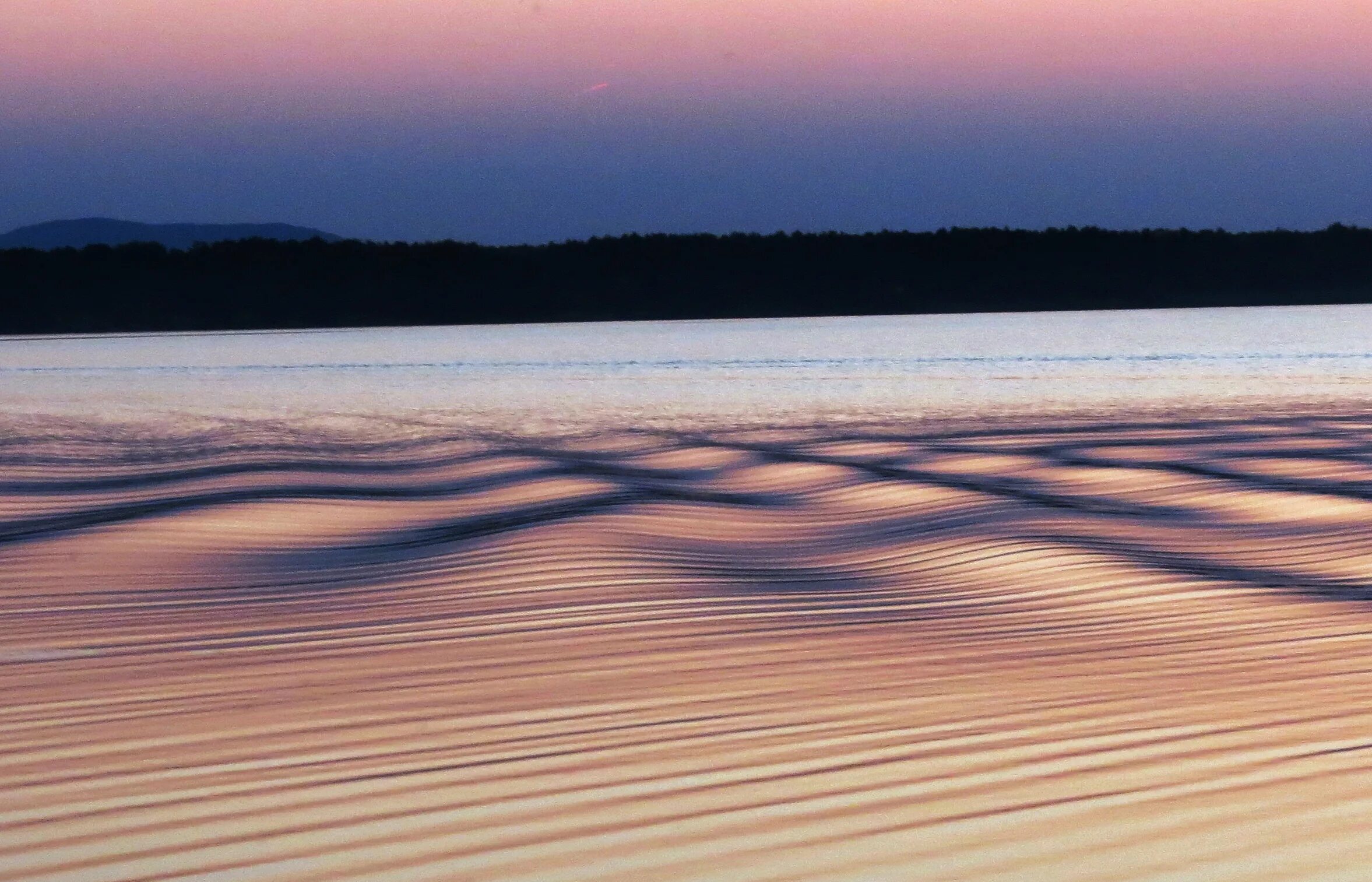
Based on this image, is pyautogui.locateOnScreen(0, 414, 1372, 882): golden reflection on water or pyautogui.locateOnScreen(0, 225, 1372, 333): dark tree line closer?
pyautogui.locateOnScreen(0, 414, 1372, 882): golden reflection on water

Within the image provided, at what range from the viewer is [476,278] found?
78.0 metres

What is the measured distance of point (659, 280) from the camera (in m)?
76.8

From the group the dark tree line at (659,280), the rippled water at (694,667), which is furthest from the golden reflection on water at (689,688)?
the dark tree line at (659,280)

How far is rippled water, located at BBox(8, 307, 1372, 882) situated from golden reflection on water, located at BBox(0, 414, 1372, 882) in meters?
0.01

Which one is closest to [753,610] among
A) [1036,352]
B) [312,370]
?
[312,370]

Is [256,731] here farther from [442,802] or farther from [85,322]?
[85,322]

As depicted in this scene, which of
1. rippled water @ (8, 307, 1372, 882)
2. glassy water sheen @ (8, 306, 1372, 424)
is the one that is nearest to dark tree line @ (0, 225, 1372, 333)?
glassy water sheen @ (8, 306, 1372, 424)

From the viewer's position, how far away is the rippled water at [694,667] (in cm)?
271

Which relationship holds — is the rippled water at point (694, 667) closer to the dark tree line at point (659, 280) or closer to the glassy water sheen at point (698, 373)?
the glassy water sheen at point (698, 373)

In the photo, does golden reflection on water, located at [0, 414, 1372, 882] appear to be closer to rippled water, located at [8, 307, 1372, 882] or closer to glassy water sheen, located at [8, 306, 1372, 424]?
rippled water, located at [8, 307, 1372, 882]

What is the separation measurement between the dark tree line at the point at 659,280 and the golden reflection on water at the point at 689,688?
65.3 m

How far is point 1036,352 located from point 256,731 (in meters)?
33.1

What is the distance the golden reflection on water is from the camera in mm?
2691

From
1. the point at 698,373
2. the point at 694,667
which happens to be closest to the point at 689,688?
the point at 694,667
